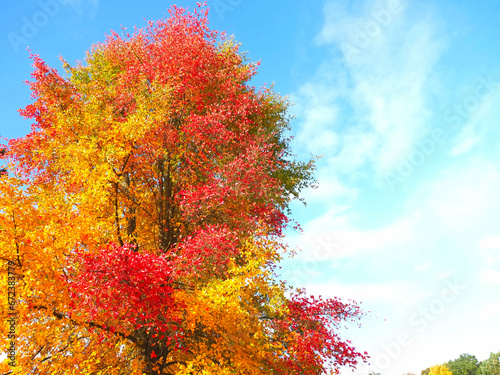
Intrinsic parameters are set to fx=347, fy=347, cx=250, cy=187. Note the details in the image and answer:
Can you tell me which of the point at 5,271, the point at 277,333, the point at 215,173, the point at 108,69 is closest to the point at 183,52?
the point at 108,69

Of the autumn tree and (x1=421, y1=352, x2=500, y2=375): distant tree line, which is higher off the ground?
the autumn tree

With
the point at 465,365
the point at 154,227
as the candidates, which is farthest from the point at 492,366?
the point at 154,227

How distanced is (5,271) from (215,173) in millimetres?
7407

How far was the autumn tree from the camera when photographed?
9781mm

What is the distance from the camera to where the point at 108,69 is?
1877 centimetres

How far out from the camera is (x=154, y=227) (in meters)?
16.3

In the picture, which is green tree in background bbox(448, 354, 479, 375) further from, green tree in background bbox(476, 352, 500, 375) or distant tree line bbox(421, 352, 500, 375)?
green tree in background bbox(476, 352, 500, 375)

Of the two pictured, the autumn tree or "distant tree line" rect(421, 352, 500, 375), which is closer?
the autumn tree

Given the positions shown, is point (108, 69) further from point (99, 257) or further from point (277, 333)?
point (277, 333)

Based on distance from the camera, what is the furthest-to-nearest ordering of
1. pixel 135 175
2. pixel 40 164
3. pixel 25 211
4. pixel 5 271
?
pixel 40 164 < pixel 135 175 < pixel 25 211 < pixel 5 271

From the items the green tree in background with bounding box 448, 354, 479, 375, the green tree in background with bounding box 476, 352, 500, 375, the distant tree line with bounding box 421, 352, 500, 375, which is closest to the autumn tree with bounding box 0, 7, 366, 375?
the distant tree line with bounding box 421, 352, 500, 375

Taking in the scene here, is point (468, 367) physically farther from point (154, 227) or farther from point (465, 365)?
point (154, 227)

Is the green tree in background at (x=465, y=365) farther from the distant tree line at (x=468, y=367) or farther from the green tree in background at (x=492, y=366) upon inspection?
the green tree in background at (x=492, y=366)

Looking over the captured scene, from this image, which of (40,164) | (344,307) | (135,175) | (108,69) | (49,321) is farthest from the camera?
(108,69)
